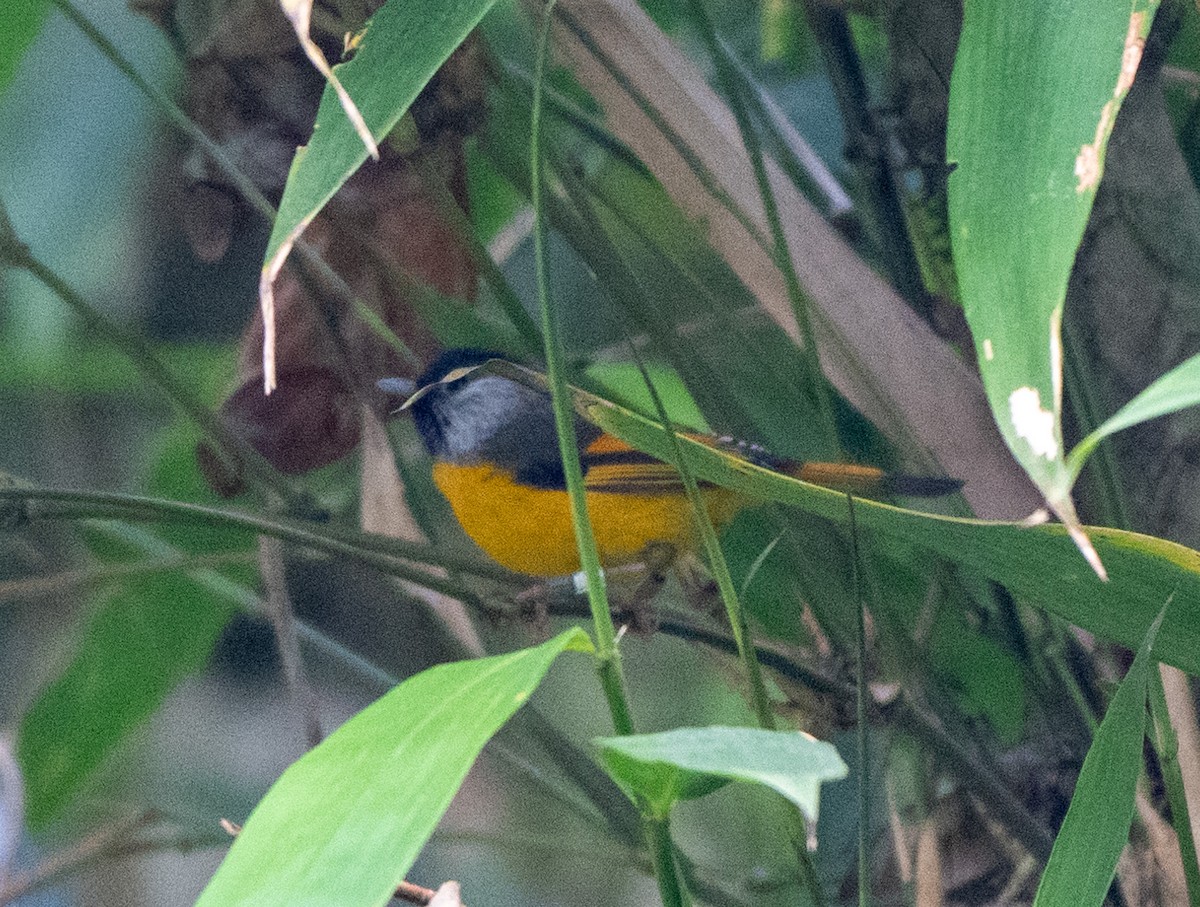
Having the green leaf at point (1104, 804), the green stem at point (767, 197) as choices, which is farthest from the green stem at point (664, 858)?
the green stem at point (767, 197)

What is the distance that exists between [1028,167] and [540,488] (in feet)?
3.65

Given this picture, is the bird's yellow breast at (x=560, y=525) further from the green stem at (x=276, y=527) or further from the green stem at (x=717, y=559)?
the green stem at (x=717, y=559)

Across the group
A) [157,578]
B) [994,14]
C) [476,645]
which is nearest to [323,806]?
[994,14]

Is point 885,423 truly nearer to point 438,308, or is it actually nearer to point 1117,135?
point 1117,135

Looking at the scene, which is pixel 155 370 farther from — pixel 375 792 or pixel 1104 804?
pixel 1104 804

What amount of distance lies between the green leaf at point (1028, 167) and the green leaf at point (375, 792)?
0.21 metres

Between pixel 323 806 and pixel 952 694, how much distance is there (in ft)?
3.22

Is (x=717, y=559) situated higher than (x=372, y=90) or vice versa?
(x=372, y=90)

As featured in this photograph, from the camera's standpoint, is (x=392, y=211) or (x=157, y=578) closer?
(x=392, y=211)

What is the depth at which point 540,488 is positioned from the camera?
1.61m

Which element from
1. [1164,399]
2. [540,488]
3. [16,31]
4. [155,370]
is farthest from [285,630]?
[1164,399]

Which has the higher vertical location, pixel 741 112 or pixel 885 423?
pixel 741 112

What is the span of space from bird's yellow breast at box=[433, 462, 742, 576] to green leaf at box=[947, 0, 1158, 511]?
3.10 feet

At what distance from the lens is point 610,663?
535 mm
